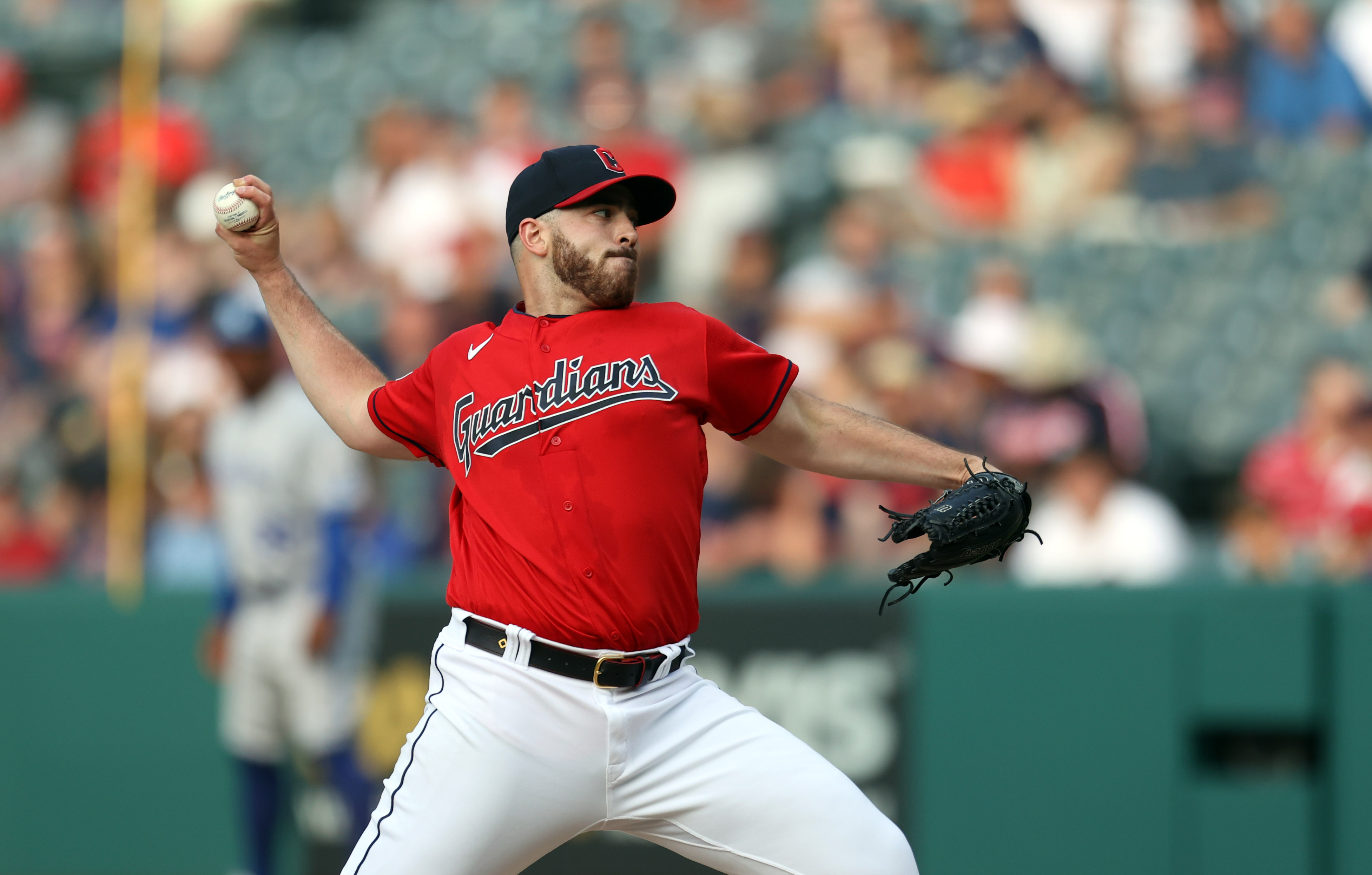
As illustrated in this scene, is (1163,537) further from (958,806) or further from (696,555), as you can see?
(696,555)

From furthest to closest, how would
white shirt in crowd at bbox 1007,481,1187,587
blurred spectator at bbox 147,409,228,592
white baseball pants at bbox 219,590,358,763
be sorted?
1. blurred spectator at bbox 147,409,228,592
2. white shirt in crowd at bbox 1007,481,1187,587
3. white baseball pants at bbox 219,590,358,763

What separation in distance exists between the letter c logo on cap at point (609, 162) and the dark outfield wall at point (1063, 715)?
3202 mm

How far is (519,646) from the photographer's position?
11.4 feet

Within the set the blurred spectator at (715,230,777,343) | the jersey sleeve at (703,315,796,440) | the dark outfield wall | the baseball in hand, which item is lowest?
the dark outfield wall

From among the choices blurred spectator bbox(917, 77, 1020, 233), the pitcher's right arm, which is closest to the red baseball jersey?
the pitcher's right arm

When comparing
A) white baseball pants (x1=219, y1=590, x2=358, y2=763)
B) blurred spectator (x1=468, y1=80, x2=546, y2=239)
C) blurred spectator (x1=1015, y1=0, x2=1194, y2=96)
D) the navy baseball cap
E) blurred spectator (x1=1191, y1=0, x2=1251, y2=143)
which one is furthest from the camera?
blurred spectator (x1=468, y1=80, x2=546, y2=239)

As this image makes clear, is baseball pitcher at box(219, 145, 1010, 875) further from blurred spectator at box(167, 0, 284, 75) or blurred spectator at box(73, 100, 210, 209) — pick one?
blurred spectator at box(167, 0, 284, 75)

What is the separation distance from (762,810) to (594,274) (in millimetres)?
1255

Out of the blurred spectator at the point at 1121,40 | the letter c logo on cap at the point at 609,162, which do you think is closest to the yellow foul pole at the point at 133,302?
the letter c logo on cap at the point at 609,162

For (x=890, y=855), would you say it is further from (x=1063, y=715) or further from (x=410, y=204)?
(x=410, y=204)

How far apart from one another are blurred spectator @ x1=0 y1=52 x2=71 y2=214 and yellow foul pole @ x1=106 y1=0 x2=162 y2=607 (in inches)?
21.1

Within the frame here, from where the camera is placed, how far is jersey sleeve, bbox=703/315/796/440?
11.9ft

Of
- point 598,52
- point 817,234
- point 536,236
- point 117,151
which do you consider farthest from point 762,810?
point 117,151

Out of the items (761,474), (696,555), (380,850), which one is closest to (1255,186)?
(761,474)
